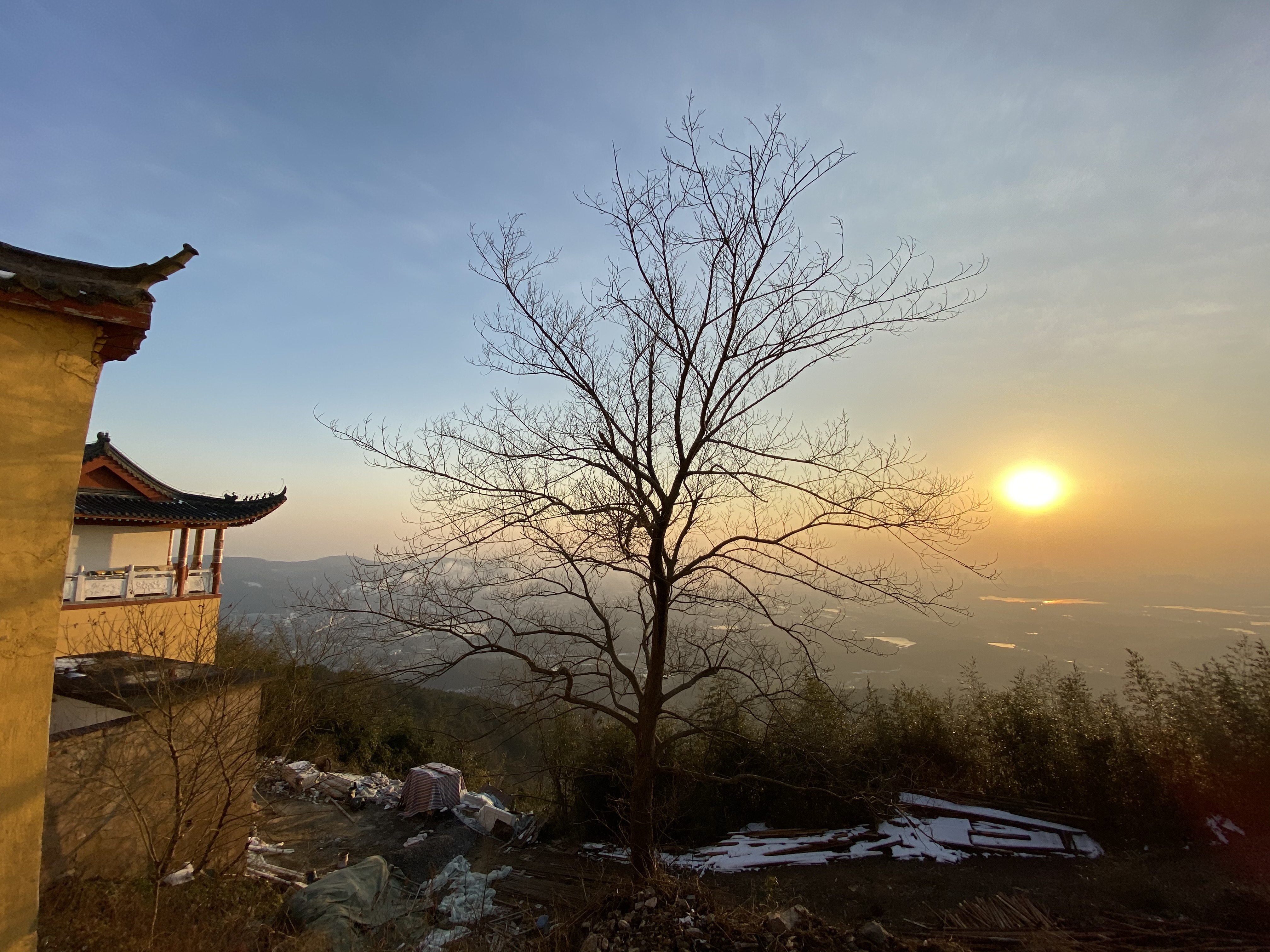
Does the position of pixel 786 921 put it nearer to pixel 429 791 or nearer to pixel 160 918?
pixel 160 918

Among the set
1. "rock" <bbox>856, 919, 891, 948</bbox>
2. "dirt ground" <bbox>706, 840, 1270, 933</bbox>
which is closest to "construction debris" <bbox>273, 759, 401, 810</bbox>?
"dirt ground" <bbox>706, 840, 1270, 933</bbox>

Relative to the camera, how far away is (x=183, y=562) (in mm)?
11805

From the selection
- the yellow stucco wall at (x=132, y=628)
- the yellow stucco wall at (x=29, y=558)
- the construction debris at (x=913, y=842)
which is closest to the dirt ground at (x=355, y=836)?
the construction debris at (x=913, y=842)

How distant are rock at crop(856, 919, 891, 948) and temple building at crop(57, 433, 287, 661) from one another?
1013cm

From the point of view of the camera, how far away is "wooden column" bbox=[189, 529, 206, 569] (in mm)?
12328

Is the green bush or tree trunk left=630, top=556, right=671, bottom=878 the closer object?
tree trunk left=630, top=556, right=671, bottom=878

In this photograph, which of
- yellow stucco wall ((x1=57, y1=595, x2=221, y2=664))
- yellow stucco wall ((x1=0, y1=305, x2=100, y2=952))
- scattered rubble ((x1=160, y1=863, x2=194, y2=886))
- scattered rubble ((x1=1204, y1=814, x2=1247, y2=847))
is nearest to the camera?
yellow stucco wall ((x1=0, y1=305, x2=100, y2=952))

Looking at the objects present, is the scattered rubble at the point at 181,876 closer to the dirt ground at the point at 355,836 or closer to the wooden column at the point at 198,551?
the dirt ground at the point at 355,836

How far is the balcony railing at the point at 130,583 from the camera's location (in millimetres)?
9891

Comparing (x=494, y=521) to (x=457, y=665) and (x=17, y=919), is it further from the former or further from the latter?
(x=17, y=919)

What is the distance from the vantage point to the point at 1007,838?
868cm

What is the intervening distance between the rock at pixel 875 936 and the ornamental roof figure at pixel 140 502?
1264 centimetres

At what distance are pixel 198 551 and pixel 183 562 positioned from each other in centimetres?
75

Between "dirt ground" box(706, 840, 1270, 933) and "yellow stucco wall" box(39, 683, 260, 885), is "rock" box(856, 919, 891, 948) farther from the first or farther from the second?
"yellow stucco wall" box(39, 683, 260, 885)
